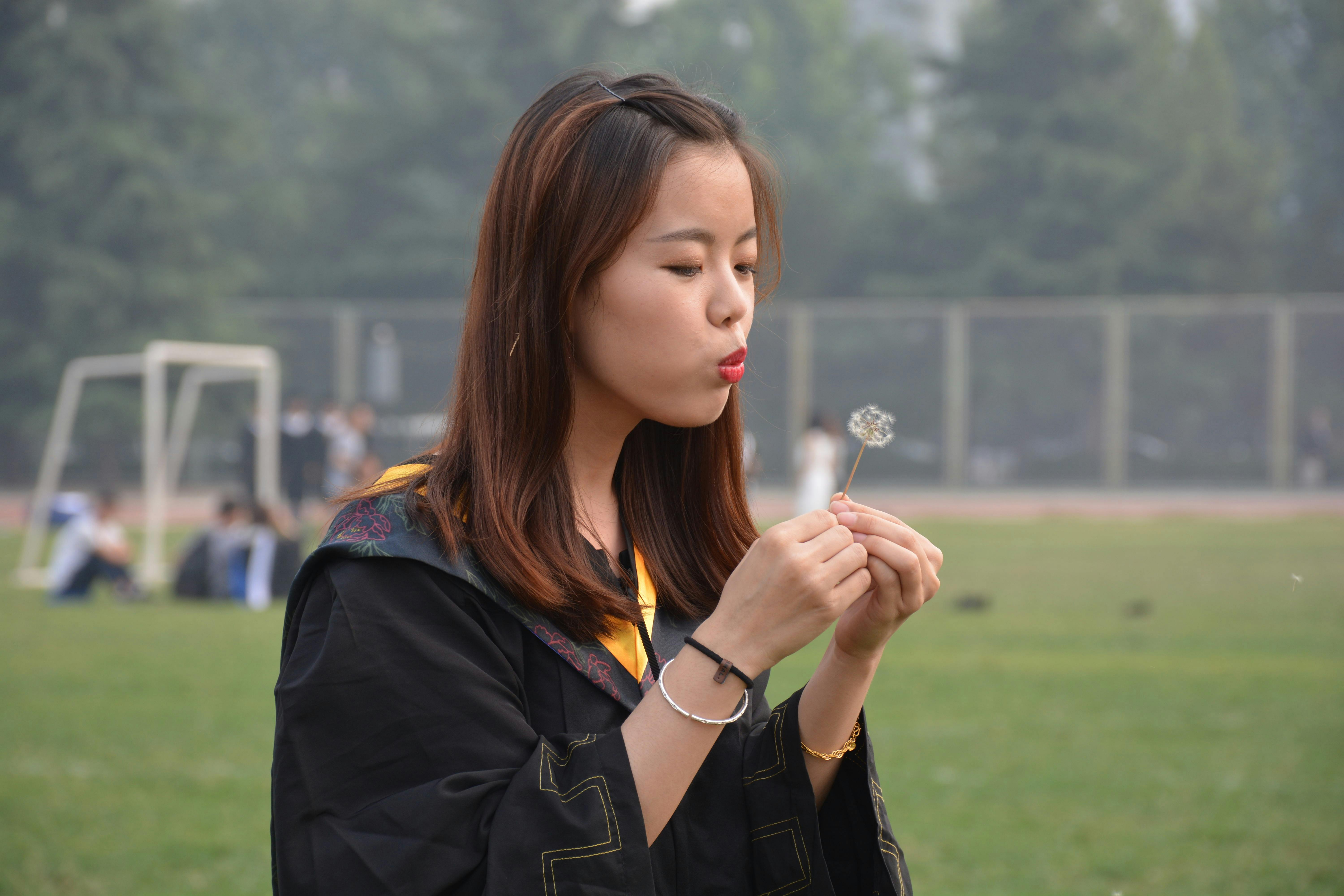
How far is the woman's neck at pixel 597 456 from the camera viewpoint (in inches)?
65.7

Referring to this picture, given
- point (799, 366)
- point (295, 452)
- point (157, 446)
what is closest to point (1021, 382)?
point (799, 366)

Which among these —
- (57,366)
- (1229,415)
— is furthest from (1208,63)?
(57,366)

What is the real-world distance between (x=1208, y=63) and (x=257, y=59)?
30.8 m

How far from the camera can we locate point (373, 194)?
3597cm

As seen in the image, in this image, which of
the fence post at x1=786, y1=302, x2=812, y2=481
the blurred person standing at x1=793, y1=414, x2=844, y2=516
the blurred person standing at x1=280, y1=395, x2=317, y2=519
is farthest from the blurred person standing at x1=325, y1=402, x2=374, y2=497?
the fence post at x1=786, y1=302, x2=812, y2=481

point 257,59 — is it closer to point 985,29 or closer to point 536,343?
point 985,29

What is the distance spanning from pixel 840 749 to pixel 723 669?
37 centimetres

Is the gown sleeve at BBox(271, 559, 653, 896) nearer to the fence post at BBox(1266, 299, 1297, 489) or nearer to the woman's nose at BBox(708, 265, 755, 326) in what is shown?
the woman's nose at BBox(708, 265, 755, 326)

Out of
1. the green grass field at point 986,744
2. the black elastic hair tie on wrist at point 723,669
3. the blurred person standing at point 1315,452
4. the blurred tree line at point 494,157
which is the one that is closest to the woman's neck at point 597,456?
the black elastic hair tie on wrist at point 723,669

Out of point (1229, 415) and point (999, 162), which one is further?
point (999, 162)

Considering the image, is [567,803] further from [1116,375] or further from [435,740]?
[1116,375]

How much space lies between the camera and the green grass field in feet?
Result: 15.2

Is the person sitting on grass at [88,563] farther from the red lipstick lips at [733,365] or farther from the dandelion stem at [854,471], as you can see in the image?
the red lipstick lips at [733,365]

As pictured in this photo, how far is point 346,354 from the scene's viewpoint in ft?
79.7
